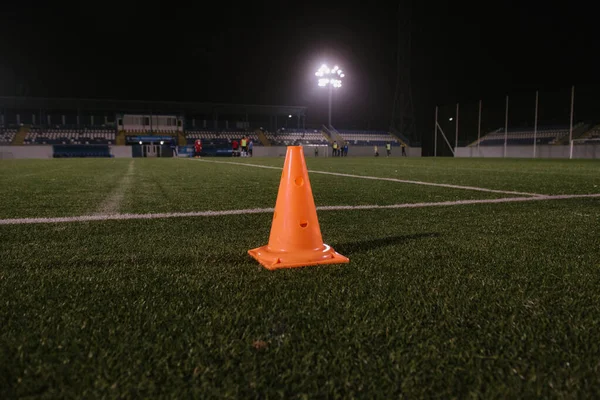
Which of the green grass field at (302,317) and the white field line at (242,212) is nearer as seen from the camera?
the green grass field at (302,317)

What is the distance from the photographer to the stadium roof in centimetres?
4103

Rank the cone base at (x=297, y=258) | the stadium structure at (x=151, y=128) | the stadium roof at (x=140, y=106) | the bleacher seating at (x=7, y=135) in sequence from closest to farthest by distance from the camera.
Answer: the cone base at (x=297, y=258) < the bleacher seating at (x=7, y=135) < the stadium structure at (x=151, y=128) < the stadium roof at (x=140, y=106)

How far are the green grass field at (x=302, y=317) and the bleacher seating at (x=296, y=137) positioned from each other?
43.5 meters

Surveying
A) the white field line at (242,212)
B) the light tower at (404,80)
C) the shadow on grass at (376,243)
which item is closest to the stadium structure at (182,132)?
the light tower at (404,80)

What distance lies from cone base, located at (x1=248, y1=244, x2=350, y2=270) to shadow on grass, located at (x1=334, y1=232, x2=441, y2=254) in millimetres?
228

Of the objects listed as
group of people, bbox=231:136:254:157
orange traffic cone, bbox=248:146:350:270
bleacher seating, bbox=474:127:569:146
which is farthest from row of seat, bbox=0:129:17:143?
orange traffic cone, bbox=248:146:350:270

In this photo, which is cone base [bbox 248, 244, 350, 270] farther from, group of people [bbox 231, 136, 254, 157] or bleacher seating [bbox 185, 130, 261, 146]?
bleacher seating [bbox 185, 130, 261, 146]

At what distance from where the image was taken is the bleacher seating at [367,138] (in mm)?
46969

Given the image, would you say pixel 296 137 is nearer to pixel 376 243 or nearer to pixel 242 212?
pixel 242 212

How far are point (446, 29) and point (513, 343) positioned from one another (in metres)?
42.5

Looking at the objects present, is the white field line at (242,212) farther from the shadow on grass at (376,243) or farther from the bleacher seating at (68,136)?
the bleacher seating at (68,136)

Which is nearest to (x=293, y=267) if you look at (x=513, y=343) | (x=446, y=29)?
(x=513, y=343)

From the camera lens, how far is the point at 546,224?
3244 millimetres

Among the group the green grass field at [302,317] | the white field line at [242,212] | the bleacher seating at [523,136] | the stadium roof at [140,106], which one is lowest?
the green grass field at [302,317]
